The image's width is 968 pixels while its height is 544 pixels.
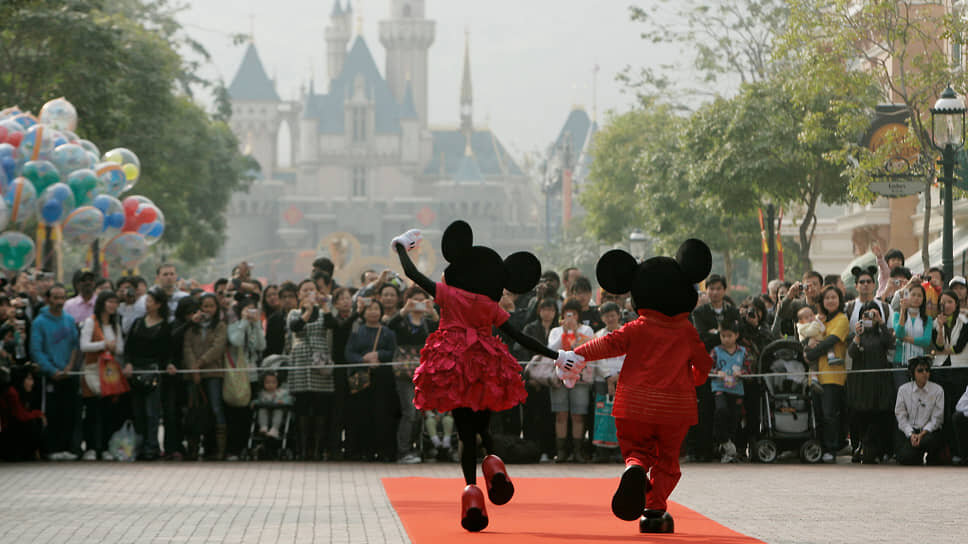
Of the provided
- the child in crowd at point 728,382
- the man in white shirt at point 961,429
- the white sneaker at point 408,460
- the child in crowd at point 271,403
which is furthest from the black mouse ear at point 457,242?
the man in white shirt at point 961,429

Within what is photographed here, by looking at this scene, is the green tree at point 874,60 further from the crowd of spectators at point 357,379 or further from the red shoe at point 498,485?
the red shoe at point 498,485

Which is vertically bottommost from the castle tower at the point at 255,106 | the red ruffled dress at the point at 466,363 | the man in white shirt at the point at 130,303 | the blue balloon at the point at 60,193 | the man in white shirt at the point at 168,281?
the red ruffled dress at the point at 466,363

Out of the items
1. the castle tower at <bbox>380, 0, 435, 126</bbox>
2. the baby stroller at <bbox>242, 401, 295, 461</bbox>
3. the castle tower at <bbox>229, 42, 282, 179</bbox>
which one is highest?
the castle tower at <bbox>380, 0, 435, 126</bbox>

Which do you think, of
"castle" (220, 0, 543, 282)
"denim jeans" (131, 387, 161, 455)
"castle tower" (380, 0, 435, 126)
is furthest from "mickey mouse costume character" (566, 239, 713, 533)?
"castle tower" (380, 0, 435, 126)

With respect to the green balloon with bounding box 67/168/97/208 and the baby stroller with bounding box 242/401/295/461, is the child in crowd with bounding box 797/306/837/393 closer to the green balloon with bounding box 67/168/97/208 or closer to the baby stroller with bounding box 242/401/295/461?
the baby stroller with bounding box 242/401/295/461

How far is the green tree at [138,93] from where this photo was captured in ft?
101

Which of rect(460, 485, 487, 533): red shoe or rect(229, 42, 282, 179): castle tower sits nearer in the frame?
rect(460, 485, 487, 533): red shoe

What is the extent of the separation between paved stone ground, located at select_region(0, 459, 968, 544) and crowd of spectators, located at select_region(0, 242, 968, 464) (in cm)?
44

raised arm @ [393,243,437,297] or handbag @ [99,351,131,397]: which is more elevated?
raised arm @ [393,243,437,297]

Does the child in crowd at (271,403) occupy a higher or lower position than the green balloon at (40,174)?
lower

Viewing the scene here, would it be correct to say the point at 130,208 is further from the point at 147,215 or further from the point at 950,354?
the point at 950,354

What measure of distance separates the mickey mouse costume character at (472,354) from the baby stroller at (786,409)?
5.89 m

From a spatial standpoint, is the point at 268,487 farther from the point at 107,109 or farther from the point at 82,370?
the point at 107,109

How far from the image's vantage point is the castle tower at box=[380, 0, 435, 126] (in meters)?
167
